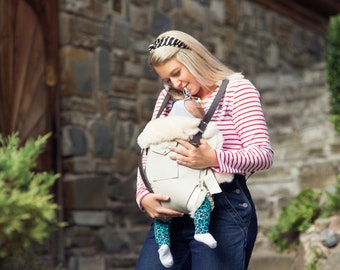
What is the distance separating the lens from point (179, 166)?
2504mm

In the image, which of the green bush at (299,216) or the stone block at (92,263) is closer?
the green bush at (299,216)

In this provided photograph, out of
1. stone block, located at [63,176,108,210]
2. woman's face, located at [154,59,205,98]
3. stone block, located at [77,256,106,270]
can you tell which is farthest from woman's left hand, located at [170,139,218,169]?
stone block, located at [77,256,106,270]

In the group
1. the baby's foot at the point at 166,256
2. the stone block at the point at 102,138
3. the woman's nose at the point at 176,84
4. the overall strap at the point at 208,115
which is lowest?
the baby's foot at the point at 166,256

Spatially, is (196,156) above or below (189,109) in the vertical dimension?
below

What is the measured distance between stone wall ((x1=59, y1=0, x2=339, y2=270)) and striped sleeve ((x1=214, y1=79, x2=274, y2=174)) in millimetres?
3754

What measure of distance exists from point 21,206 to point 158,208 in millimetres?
545

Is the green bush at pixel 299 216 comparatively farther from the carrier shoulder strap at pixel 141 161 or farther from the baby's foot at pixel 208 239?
the baby's foot at pixel 208 239

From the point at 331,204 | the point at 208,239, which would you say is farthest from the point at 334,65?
the point at 208,239

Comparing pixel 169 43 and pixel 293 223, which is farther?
pixel 293 223

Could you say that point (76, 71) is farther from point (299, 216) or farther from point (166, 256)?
point (166, 256)

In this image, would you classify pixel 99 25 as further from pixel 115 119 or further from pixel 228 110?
pixel 228 110

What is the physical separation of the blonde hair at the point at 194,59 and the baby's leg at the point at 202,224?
428 millimetres

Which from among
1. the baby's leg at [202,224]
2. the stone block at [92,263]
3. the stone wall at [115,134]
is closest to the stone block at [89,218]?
the stone wall at [115,134]

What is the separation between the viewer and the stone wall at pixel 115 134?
6.25m
